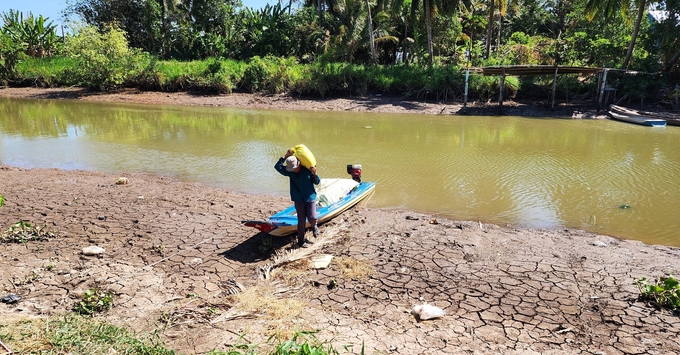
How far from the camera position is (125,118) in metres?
19.6

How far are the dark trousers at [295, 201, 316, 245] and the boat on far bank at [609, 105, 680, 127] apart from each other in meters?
17.8

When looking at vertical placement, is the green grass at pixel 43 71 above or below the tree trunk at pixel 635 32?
below

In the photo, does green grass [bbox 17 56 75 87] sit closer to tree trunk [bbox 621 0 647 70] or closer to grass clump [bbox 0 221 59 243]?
grass clump [bbox 0 221 59 243]

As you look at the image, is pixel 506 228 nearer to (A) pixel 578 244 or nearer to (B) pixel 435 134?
(A) pixel 578 244

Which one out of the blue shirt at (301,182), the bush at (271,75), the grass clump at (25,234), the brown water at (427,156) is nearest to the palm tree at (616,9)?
the brown water at (427,156)

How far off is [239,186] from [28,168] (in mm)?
5445

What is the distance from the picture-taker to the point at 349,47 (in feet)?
90.7

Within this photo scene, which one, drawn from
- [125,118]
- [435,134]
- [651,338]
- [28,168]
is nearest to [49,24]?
[125,118]

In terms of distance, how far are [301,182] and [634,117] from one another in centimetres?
1857

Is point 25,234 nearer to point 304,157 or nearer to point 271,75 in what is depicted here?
point 304,157

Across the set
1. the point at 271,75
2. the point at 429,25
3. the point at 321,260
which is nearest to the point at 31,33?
the point at 271,75

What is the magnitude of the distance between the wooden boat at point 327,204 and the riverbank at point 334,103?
1530cm

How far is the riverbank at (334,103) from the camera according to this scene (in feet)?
72.7

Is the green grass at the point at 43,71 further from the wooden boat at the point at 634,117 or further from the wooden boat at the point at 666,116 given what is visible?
the wooden boat at the point at 666,116
